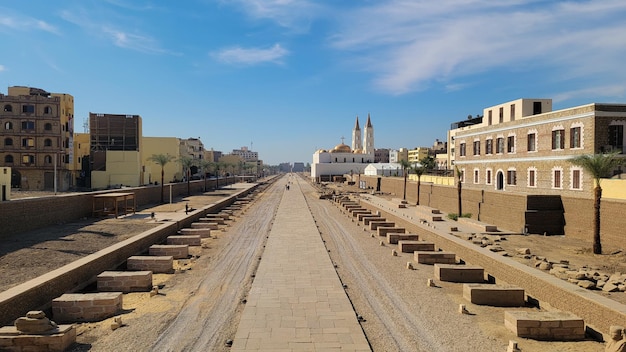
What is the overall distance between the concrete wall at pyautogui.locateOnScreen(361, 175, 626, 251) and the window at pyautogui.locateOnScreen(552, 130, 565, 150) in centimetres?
609

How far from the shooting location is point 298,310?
31.0ft

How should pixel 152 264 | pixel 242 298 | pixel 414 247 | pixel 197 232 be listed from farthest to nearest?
pixel 197 232 → pixel 414 247 → pixel 152 264 → pixel 242 298

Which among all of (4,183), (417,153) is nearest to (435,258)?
(4,183)

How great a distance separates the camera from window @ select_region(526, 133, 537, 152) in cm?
2962

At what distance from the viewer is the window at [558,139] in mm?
26750

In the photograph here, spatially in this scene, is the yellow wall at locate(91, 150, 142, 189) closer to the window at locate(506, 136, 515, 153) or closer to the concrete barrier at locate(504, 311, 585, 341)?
the window at locate(506, 136, 515, 153)

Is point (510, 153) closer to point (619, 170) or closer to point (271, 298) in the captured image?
point (619, 170)

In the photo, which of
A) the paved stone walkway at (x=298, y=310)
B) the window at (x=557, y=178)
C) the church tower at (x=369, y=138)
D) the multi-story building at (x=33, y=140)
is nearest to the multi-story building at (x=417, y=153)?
the church tower at (x=369, y=138)

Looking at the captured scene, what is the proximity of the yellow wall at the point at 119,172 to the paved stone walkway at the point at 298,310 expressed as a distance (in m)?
48.4

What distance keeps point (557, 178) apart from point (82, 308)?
1156 inches

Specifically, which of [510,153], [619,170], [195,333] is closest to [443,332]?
[195,333]

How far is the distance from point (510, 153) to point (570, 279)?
22633 millimetres

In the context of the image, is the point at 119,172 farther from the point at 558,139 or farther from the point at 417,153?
the point at 417,153

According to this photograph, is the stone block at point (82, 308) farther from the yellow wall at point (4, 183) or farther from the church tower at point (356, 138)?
the church tower at point (356, 138)
